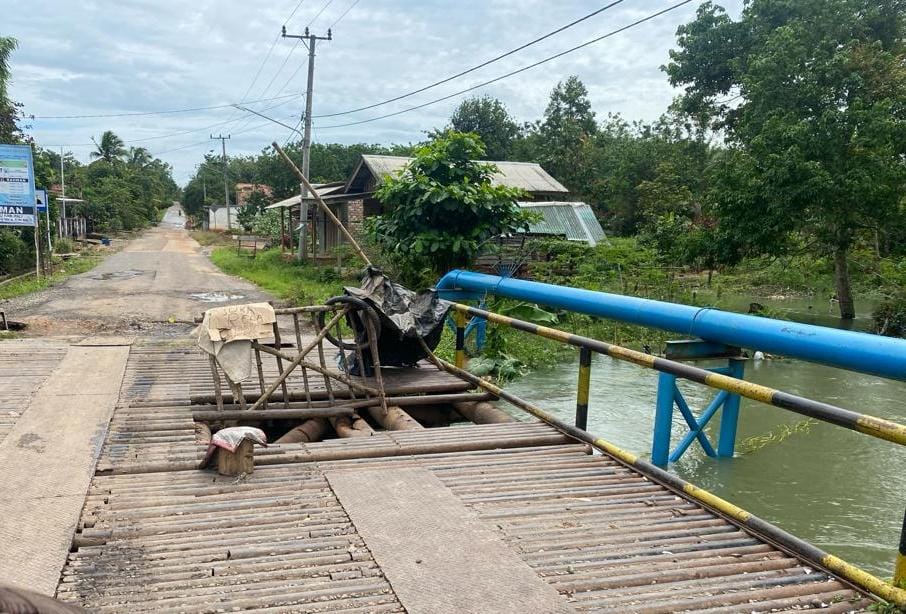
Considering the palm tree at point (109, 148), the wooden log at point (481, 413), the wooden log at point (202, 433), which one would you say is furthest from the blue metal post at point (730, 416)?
the palm tree at point (109, 148)

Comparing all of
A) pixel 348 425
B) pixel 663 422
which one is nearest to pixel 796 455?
pixel 663 422

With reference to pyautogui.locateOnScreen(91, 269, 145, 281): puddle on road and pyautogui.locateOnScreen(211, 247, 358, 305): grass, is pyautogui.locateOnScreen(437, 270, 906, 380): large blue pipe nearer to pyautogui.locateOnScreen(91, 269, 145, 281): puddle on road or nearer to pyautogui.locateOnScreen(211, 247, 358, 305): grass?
pyautogui.locateOnScreen(211, 247, 358, 305): grass

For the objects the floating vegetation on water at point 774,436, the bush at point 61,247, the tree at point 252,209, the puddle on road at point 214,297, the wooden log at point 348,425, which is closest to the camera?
the wooden log at point 348,425

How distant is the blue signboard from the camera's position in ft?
50.0

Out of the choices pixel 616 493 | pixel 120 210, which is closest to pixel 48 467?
pixel 616 493

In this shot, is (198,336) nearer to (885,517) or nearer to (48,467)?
(48,467)

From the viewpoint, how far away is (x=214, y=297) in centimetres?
1712

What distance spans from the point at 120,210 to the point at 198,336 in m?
55.5

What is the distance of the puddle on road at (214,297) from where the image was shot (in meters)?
16.5

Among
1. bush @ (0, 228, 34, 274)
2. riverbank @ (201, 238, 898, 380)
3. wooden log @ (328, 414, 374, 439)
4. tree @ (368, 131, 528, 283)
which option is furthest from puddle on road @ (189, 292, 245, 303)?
Answer: wooden log @ (328, 414, 374, 439)

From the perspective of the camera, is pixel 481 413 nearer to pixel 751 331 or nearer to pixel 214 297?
pixel 751 331

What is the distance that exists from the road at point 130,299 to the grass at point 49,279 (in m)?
0.34

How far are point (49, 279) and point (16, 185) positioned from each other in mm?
4926

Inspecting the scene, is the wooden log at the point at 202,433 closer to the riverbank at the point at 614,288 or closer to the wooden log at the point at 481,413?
the wooden log at the point at 481,413
